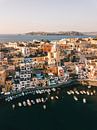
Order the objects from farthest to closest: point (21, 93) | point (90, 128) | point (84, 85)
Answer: point (84, 85)
point (21, 93)
point (90, 128)

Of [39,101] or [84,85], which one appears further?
[84,85]

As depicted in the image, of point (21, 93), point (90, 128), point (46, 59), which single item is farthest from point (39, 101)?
point (46, 59)

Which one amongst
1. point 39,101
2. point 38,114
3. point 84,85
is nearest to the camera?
point 38,114

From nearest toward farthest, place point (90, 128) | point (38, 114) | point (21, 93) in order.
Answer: point (90, 128), point (38, 114), point (21, 93)

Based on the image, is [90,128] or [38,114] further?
[38,114]

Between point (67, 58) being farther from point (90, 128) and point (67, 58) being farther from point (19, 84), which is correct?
point (90, 128)

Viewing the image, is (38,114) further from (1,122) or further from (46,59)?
(46,59)

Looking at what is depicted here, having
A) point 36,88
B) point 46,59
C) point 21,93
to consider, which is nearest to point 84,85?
point 36,88

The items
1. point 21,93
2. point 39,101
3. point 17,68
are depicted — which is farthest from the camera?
point 17,68

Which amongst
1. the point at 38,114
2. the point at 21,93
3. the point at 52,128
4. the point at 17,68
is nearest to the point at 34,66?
the point at 17,68
